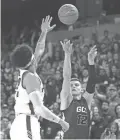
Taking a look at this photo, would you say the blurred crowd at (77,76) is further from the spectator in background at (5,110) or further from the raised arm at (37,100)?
the raised arm at (37,100)

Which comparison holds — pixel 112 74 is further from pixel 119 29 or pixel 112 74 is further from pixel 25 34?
pixel 25 34

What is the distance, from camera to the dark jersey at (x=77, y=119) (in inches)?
178

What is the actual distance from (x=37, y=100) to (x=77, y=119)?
1021mm

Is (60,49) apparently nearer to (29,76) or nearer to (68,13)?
(68,13)

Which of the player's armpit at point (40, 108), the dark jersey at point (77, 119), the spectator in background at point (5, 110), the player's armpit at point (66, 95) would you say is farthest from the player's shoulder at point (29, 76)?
the spectator in background at point (5, 110)

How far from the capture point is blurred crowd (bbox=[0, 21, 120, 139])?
7.38m

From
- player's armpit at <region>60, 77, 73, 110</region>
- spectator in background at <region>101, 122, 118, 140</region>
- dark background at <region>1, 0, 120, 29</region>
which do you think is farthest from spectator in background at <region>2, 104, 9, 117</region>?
player's armpit at <region>60, 77, 73, 110</region>

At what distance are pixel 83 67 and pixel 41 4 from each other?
117 inches

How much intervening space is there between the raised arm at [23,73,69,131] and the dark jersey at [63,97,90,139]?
84 centimetres

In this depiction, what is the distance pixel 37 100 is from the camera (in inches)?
145

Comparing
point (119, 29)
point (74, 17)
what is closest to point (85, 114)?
point (74, 17)

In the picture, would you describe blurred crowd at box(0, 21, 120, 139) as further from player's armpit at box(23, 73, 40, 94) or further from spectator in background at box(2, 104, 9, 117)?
player's armpit at box(23, 73, 40, 94)

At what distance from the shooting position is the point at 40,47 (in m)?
4.42

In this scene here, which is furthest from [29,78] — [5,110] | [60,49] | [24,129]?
[60,49]
